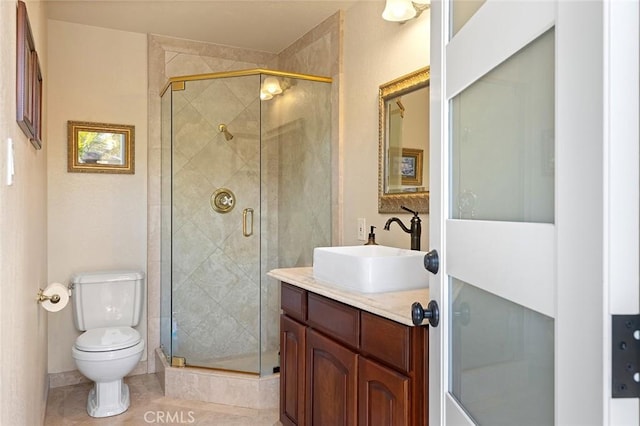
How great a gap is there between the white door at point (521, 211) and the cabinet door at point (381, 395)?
0.27 metres

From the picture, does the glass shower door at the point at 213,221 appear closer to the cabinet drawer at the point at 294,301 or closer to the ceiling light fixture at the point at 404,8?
the cabinet drawer at the point at 294,301

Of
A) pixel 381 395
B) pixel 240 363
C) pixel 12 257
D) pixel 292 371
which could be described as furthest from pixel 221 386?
pixel 12 257

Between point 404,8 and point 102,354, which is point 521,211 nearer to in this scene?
point 404,8

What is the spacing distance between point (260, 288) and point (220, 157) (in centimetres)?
99

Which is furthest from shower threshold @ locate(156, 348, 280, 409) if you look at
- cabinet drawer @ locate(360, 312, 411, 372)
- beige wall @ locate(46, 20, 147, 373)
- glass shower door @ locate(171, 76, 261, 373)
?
cabinet drawer @ locate(360, 312, 411, 372)

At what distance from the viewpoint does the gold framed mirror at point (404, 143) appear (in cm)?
226

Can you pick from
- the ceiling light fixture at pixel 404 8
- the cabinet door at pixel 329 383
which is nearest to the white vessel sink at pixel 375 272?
the cabinet door at pixel 329 383

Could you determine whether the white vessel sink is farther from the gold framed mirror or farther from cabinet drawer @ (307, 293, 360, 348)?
the gold framed mirror

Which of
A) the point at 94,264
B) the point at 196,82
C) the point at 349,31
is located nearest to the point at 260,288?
the point at 94,264

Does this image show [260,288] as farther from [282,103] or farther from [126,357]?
[282,103]

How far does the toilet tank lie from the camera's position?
3.09m

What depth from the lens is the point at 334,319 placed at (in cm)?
189

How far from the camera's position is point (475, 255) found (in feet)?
3.15

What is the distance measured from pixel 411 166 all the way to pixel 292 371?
1185 millimetres
